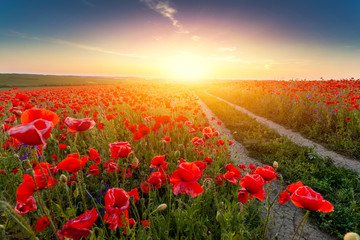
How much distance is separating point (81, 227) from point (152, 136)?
396 centimetres

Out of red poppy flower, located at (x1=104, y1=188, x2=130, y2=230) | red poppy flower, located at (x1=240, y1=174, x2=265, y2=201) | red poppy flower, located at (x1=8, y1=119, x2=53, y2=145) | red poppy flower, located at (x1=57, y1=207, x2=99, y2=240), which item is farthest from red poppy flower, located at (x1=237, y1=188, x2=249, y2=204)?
red poppy flower, located at (x1=8, y1=119, x2=53, y2=145)

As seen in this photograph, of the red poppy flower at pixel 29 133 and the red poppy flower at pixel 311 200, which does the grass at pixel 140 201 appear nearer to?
the red poppy flower at pixel 29 133

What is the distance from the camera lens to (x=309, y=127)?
6961 mm

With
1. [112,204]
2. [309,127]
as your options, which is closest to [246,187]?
[112,204]

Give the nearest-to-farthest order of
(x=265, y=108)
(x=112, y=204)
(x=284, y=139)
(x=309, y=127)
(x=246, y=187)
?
1. (x=112, y=204)
2. (x=246, y=187)
3. (x=284, y=139)
4. (x=309, y=127)
5. (x=265, y=108)

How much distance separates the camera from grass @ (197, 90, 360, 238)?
2984 mm

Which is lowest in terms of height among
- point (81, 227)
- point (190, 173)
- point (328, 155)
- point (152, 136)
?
point (328, 155)

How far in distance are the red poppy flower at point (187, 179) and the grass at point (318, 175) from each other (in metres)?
2.70

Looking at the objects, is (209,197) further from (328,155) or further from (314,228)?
(328,155)

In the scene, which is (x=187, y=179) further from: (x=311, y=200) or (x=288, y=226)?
(x=288, y=226)

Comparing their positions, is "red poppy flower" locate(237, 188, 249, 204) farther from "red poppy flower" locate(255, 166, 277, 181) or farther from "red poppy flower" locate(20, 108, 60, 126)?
"red poppy flower" locate(20, 108, 60, 126)

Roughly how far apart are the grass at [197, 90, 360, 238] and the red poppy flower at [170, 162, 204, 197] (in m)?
2.70

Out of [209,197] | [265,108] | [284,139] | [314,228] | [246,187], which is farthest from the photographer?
[265,108]

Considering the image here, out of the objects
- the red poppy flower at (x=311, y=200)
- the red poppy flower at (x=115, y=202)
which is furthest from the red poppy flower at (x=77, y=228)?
the red poppy flower at (x=311, y=200)
